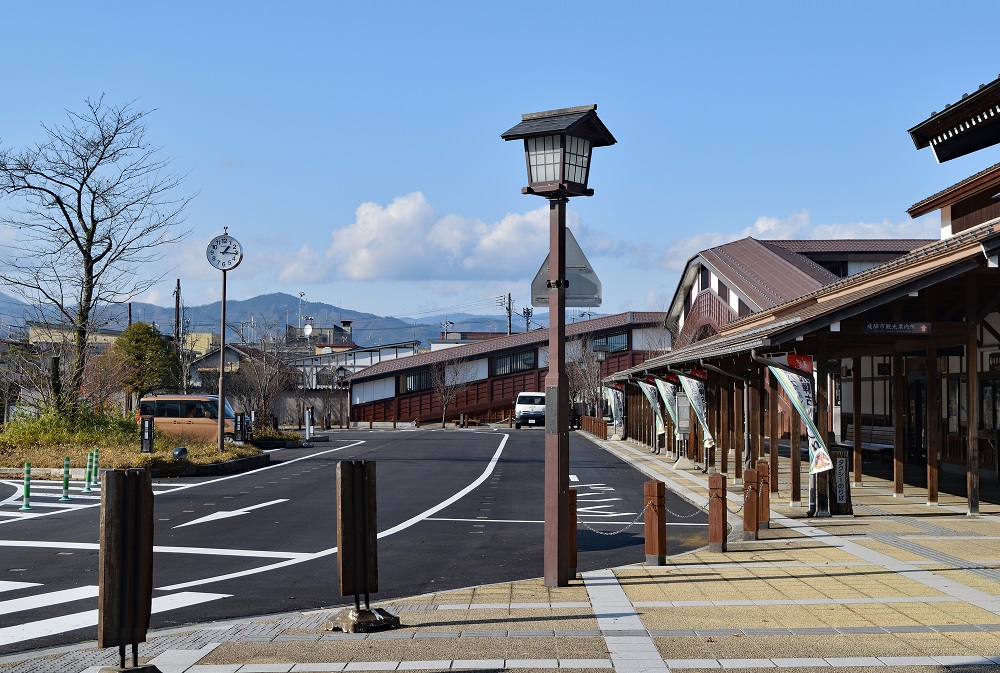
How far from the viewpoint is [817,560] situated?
11406 mm

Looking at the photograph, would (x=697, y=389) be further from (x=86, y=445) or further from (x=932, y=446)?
(x=86, y=445)

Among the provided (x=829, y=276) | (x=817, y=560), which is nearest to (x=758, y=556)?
(x=817, y=560)

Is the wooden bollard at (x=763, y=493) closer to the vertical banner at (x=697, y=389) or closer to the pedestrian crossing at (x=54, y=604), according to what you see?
the pedestrian crossing at (x=54, y=604)

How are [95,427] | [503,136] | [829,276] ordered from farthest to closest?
[829,276]
[95,427]
[503,136]

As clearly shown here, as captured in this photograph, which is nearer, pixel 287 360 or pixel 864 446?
pixel 864 446

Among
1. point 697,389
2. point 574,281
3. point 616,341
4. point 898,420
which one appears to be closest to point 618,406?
point 616,341

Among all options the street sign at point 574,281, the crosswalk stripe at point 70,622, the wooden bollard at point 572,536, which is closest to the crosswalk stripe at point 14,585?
the crosswalk stripe at point 70,622

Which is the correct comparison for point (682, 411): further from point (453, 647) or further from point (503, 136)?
point (453, 647)

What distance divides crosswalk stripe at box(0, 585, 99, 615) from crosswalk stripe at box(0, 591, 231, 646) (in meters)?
0.60

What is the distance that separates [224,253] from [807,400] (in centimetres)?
2010

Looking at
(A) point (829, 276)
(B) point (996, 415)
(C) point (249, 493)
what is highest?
(A) point (829, 276)

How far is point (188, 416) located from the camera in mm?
33719

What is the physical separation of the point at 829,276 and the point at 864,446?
18.2 metres

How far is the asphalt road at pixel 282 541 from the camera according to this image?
962cm
